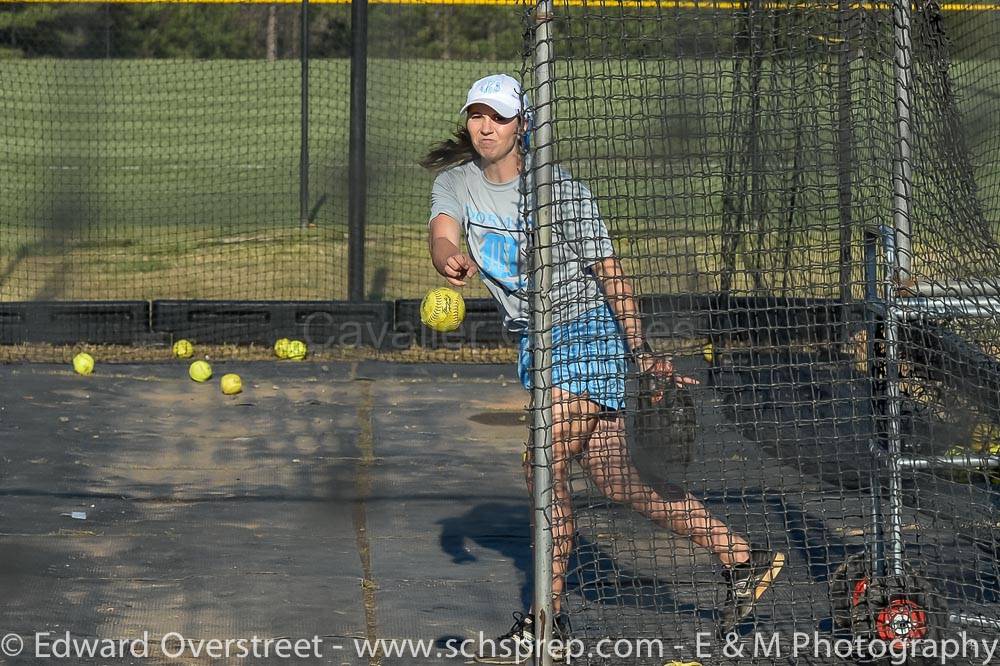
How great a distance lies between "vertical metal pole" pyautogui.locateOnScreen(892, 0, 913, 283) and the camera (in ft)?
15.1

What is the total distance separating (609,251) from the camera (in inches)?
180

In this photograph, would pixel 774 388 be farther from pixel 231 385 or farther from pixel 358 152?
pixel 358 152

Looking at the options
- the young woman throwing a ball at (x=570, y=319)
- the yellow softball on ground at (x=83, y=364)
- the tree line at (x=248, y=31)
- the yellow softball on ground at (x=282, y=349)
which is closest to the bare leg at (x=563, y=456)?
the young woman throwing a ball at (x=570, y=319)

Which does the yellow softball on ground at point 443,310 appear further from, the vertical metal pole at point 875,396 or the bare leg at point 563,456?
the vertical metal pole at point 875,396

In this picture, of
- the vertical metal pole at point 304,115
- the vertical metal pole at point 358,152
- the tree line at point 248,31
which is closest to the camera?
the vertical metal pole at point 358,152

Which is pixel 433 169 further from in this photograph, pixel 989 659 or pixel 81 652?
pixel 989 659

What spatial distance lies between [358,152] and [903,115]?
5.90 m

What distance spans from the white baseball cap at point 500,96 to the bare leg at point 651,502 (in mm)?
1060

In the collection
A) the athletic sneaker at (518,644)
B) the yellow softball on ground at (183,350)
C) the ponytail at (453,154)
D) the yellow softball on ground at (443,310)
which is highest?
the ponytail at (453,154)

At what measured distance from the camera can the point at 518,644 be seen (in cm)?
457

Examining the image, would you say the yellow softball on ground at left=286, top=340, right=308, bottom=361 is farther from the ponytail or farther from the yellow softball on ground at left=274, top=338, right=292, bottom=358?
the ponytail

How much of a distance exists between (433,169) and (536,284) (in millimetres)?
936

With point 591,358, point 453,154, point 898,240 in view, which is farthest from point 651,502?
point 453,154

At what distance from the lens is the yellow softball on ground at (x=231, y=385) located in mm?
8648
